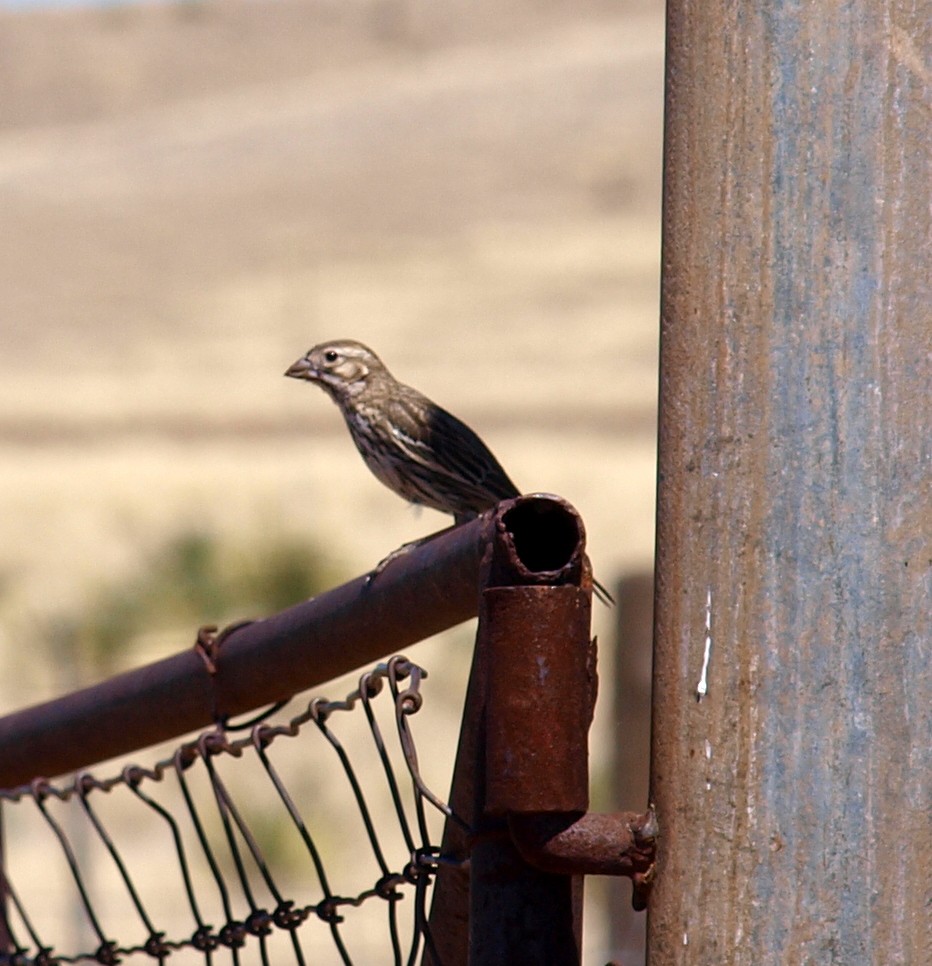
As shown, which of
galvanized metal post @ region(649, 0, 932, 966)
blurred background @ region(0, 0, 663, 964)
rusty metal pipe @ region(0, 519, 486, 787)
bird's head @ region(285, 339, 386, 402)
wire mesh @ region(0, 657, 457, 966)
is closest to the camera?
galvanized metal post @ region(649, 0, 932, 966)

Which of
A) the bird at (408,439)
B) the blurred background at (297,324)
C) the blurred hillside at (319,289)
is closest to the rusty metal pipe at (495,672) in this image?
the bird at (408,439)

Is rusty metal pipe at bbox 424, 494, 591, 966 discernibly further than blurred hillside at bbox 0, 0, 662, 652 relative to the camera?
No

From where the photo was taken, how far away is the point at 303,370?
777 centimetres

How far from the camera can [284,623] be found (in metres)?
3.07

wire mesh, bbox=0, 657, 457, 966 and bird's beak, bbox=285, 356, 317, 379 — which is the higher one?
bird's beak, bbox=285, 356, 317, 379

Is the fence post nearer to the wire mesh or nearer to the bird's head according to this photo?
the bird's head

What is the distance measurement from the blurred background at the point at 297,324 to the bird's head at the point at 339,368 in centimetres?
228

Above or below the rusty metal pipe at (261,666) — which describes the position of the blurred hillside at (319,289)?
above

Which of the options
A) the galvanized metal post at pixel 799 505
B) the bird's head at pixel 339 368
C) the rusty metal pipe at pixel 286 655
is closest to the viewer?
the galvanized metal post at pixel 799 505

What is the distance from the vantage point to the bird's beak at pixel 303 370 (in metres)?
7.66

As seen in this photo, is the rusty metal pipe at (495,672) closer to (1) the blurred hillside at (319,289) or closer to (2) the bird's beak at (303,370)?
(2) the bird's beak at (303,370)

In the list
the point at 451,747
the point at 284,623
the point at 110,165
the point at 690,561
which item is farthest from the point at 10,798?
the point at 110,165

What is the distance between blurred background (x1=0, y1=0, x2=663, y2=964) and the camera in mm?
22203

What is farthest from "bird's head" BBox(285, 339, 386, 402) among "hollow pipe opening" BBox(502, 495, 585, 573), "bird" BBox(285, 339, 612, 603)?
"hollow pipe opening" BBox(502, 495, 585, 573)
